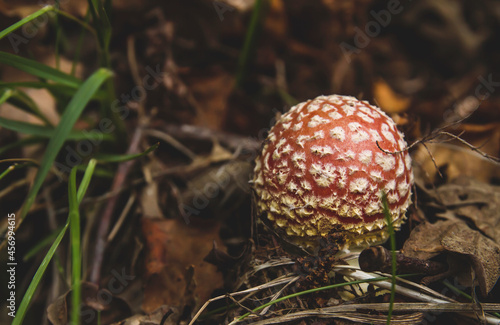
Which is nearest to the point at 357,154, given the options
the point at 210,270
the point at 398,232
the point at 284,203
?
the point at 284,203

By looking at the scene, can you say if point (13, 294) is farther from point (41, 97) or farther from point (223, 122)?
point (223, 122)

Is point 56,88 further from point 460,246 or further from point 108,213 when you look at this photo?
point 460,246

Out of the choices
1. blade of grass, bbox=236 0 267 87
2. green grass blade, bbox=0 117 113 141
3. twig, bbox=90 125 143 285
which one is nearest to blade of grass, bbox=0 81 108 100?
green grass blade, bbox=0 117 113 141

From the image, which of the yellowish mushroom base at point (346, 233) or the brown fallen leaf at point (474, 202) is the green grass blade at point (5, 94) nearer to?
the yellowish mushroom base at point (346, 233)

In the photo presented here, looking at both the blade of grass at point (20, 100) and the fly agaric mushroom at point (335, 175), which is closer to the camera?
the fly agaric mushroom at point (335, 175)

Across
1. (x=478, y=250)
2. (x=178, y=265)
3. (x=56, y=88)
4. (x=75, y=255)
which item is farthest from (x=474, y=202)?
(x=56, y=88)

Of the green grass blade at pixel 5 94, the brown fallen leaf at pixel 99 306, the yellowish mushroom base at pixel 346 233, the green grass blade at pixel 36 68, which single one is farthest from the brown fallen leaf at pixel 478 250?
the green grass blade at pixel 5 94
